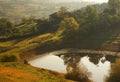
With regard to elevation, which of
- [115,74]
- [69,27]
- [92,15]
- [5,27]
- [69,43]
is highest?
[115,74]

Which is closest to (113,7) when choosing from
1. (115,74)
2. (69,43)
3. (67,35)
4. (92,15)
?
(92,15)

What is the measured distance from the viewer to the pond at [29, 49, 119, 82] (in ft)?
305

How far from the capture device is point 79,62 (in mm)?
108875

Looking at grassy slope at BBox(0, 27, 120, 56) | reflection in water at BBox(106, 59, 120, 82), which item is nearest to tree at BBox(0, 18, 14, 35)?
grassy slope at BBox(0, 27, 120, 56)

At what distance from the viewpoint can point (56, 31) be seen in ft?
543

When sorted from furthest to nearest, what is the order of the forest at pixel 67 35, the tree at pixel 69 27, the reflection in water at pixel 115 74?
the tree at pixel 69 27 < the forest at pixel 67 35 < the reflection in water at pixel 115 74

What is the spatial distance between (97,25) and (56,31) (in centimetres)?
2792

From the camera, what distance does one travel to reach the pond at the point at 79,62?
9289cm

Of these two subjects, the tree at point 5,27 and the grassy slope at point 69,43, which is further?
the tree at point 5,27

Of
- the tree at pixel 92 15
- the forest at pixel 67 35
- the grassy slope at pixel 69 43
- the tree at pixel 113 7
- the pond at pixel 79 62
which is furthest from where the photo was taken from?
the tree at pixel 113 7

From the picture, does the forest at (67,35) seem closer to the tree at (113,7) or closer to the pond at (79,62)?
the tree at (113,7)

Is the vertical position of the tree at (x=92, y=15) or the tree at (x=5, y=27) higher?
the tree at (x=92, y=15)

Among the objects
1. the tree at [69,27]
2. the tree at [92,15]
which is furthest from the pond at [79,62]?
the tree at [92,15]

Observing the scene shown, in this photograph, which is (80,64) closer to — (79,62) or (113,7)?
(79,62)
